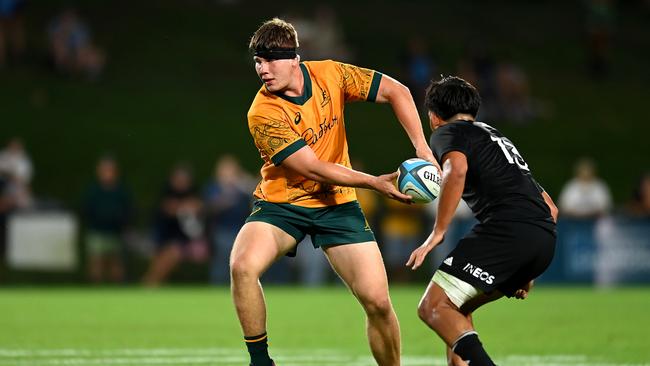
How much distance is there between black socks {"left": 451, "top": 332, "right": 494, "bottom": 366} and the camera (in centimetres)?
668

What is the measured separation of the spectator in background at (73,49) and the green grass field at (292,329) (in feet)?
30.7

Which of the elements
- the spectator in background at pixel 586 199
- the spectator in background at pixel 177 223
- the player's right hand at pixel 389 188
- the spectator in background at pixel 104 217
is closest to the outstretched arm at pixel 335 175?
the player's right hand at pixel 389 188

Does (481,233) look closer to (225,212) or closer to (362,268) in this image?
(362,268)

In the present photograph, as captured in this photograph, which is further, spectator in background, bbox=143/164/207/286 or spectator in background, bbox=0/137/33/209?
spectator in background, bbox=0/137/33/209

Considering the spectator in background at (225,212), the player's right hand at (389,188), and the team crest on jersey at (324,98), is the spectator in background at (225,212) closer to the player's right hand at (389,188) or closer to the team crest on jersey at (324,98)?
the team crest on jersey at (324,98)

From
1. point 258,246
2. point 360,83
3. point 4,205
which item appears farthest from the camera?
point 4,205

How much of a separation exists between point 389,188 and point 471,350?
3.34ft

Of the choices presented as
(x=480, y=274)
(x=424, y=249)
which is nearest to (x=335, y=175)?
(x=424, y=249)

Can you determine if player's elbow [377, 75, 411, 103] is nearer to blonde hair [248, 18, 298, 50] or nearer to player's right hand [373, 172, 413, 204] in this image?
blonde hair [248, 18, 298, 50]

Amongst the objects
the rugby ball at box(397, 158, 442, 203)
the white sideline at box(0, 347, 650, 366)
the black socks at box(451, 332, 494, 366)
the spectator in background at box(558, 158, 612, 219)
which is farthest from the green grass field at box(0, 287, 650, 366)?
the rugby ball at box(397, 158, 442, 203)

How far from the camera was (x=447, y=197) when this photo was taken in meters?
6.71

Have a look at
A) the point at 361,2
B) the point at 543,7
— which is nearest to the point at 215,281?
the point at 361,2

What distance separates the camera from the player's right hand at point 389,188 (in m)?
6.88

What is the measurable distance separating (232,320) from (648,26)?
25.8 meters
